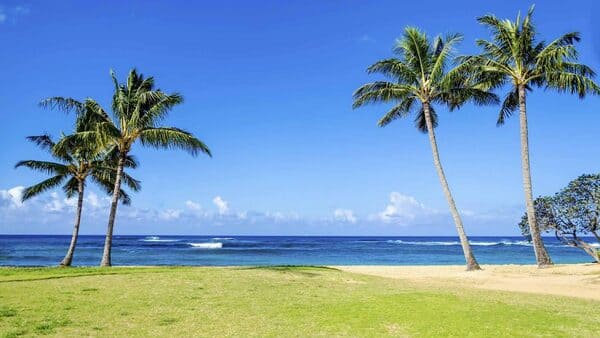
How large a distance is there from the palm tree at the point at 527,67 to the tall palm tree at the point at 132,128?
1507 centimetres

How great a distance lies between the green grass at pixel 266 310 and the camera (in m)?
8.67

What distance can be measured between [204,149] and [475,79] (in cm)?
1480

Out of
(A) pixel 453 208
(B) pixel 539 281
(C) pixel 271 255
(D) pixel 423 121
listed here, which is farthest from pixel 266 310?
(C) pixel 271 255

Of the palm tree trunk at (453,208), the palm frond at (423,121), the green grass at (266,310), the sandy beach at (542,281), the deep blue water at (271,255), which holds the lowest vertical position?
the deep blue water at (271,255)

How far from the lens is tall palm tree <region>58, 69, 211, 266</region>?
23.9 metres

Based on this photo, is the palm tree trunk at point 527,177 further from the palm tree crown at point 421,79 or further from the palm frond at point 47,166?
the palm frond at point 47,166

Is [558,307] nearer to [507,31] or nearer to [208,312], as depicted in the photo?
[208,312]

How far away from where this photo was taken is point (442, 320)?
9.66 metres

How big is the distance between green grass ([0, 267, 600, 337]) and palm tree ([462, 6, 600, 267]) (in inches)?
440

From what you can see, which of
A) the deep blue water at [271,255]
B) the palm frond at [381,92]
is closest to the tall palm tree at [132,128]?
the palm frond at [381,92]

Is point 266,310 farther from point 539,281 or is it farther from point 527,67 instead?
point 527,67

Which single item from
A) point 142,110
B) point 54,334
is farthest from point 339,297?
point 142,110

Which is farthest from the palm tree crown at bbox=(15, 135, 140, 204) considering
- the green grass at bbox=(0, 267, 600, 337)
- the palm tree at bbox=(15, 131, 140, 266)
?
the green grass at bbox=(0, 267, 600, 337)

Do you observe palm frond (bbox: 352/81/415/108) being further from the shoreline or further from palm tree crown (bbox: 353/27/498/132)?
the shoreline
